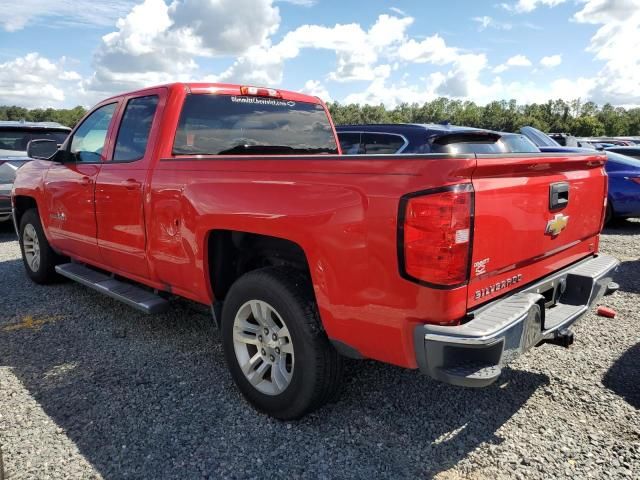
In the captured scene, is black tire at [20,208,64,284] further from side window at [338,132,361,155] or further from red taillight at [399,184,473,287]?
red taillight at [399,184,473,287]

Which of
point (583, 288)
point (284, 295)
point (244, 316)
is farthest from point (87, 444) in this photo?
point (583, 288)

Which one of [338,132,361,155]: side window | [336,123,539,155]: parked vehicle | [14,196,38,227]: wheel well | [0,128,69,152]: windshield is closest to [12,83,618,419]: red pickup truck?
[14,196,38,227]: wheel well

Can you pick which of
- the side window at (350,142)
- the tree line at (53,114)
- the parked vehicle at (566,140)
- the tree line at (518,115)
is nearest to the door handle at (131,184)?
the side window at (350,142)

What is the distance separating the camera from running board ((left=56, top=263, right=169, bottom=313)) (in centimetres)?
365

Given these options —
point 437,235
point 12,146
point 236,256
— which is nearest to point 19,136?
point 12,146

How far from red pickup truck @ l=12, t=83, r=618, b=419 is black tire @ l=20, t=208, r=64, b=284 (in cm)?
125

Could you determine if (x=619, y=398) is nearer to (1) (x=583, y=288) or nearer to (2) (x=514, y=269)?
(1) (x=583, y=288)

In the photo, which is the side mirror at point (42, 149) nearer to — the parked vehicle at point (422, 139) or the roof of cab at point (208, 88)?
the roof of cab at point (208, 88)

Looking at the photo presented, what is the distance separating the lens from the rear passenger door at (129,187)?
3684mm

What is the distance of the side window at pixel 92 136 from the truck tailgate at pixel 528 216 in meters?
3.34

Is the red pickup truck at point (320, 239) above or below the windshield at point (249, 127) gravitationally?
below

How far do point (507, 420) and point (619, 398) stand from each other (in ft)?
2.65

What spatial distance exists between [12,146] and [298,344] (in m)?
8.76

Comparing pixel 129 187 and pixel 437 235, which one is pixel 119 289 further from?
pixel 437 235
